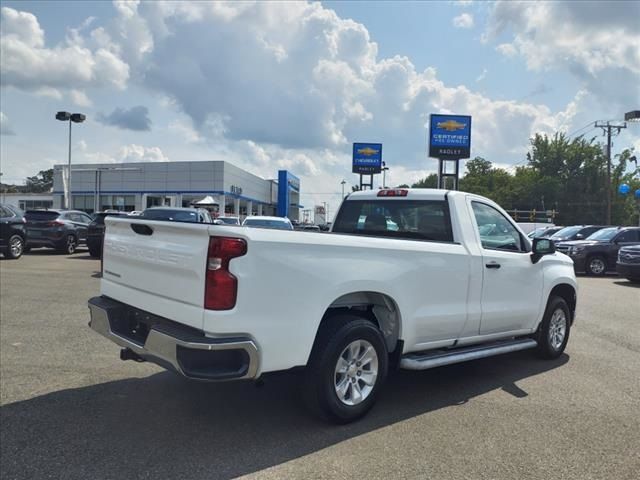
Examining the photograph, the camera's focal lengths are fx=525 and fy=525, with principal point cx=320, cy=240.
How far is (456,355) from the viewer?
476 cm

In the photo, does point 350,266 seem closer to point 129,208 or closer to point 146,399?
point 146,399

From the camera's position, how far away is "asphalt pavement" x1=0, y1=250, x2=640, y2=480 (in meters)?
3.46

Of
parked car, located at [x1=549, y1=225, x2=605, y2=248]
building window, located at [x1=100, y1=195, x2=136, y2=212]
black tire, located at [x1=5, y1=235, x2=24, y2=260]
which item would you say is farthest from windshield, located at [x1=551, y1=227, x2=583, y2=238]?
building window, located at [x1=100, y1=195, x2=136, y2=212]

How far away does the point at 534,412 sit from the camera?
4.48m

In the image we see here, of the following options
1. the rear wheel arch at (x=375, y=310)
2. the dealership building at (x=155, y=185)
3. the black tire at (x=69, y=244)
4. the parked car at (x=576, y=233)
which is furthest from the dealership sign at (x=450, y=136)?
the dealership building at (x=155, y=185)

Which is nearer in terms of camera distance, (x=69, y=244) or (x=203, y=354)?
(x=203, y=354)

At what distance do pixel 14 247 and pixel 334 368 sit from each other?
15.1 metres

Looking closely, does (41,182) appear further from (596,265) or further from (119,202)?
(596,265)

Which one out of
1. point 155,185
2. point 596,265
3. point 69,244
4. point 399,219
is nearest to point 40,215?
point 69,244

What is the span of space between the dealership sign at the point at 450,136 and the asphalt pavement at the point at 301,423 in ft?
78.8

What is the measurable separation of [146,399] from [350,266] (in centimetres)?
223

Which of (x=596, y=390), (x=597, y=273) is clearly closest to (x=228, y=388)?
(x=596, y=390)

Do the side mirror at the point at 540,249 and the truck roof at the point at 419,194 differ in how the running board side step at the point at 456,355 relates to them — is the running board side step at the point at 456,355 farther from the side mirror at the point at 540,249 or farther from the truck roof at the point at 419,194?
the truck roof at the point at 419,194

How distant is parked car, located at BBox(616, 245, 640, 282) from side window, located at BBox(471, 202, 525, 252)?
1069 cm
